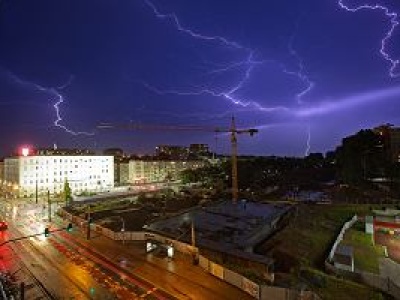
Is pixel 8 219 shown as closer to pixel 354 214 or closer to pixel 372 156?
pixel 354 214

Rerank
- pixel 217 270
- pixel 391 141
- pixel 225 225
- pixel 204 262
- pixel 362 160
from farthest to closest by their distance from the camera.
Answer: pixel 391 141
pixel 362 160
pixel 225 225
pixel 204 262
pixel 217 270

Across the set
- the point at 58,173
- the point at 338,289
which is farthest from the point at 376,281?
the point at 58,173

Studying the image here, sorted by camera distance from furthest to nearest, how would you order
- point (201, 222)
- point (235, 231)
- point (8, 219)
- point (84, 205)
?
point (84, 205), point (8, 219), point (201, 222), point (235, 231)

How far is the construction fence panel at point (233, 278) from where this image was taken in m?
26.8

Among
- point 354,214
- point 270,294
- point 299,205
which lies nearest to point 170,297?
point 270,294

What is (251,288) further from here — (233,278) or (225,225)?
(225,225)

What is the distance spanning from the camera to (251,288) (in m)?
25.4

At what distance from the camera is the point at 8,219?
2335 inches

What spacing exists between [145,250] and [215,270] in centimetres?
1086

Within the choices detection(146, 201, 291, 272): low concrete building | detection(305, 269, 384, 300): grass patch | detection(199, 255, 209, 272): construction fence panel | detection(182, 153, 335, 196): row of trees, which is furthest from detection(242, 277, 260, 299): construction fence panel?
detection(182, 153, 335, 196): row of trees

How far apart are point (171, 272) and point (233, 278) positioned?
21.5 feet

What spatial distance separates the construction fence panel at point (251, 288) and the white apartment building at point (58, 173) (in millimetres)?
78903

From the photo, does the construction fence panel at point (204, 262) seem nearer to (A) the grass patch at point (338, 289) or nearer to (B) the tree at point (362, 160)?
(A) the grass patch at point (338, 289)

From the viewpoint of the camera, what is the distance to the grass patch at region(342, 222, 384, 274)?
40.2m
